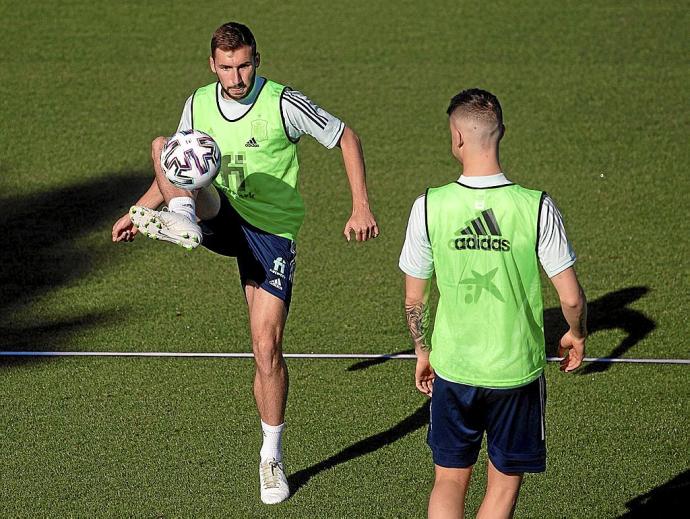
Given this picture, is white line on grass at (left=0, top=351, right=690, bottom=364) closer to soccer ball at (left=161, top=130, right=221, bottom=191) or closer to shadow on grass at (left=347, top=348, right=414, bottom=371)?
shadow on grass at (left=347, top=348, right=414, bottom=371)

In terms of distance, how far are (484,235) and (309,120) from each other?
185cm

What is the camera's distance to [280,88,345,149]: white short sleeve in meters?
5.89

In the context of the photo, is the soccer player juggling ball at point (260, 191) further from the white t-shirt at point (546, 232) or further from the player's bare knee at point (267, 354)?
the white t-shirt at point (546, 232)

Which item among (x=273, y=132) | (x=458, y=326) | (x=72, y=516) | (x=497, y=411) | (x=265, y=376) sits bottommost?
(x=72, y=516)

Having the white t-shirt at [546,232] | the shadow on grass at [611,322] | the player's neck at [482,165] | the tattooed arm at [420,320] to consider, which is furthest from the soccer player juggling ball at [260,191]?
the shadow on grass at [611,322]

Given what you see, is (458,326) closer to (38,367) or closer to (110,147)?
(38,367)

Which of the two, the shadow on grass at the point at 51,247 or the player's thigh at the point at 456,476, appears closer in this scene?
the player's thigh at the point at 456,476

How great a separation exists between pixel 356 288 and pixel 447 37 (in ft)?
20.9

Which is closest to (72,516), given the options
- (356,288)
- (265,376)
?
(265,376)

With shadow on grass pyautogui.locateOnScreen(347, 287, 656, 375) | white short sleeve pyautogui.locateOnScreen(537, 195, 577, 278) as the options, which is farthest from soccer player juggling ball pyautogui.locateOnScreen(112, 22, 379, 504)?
shadow on grass pyautogui.locateOnScreen(347, 287, 656, 375)

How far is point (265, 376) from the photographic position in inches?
234

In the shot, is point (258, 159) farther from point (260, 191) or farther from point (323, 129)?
point (323, 129)

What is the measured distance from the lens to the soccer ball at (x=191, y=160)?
18.2 feet

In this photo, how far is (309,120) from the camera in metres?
5.91
